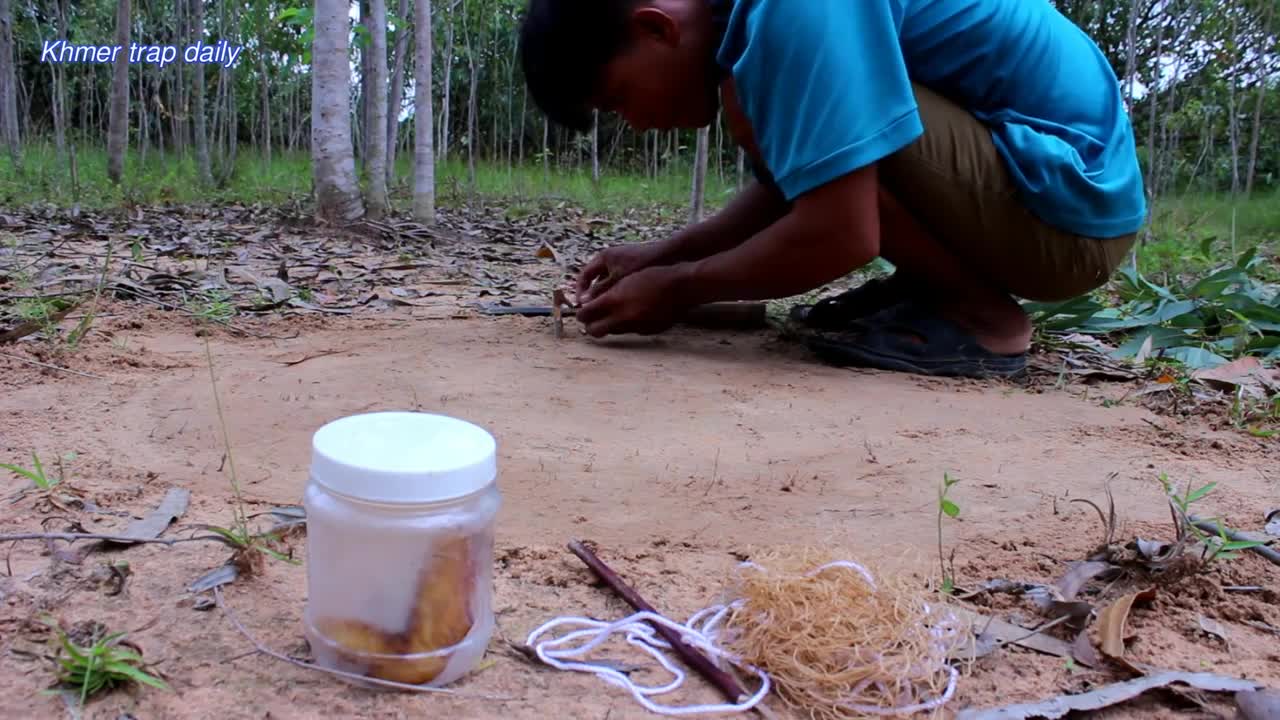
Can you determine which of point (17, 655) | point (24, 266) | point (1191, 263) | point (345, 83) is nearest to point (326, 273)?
point (24, 266)

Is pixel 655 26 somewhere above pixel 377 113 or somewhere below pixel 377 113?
above

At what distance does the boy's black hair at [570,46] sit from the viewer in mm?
1760

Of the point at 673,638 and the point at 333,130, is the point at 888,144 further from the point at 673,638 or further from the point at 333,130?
the point at 333,130

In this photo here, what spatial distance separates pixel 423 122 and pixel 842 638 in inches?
196

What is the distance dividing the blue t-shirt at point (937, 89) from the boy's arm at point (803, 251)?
0.22ft

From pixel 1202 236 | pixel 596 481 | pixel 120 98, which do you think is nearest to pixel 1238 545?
pixel 596 481

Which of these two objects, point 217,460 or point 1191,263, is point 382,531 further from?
point 1191,263

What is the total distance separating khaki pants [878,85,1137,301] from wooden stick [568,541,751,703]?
126 cm

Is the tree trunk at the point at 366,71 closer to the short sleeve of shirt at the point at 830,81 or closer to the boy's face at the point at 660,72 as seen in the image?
the boy's face at the point at 660,72

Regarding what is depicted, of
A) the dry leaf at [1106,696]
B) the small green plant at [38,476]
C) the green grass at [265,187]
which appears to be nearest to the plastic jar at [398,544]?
the dry leaf at [1106,696]

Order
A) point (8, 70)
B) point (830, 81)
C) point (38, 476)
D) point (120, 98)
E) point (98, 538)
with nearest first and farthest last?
1. point (98, 538)
2. point (38, 476)
3. point (830, 81)
4. point (120, 98)
5. point (8, 70)

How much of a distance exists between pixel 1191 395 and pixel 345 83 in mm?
3954

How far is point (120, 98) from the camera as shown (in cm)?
674

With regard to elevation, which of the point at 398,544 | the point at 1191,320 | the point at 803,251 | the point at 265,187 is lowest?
the point at 265,187
